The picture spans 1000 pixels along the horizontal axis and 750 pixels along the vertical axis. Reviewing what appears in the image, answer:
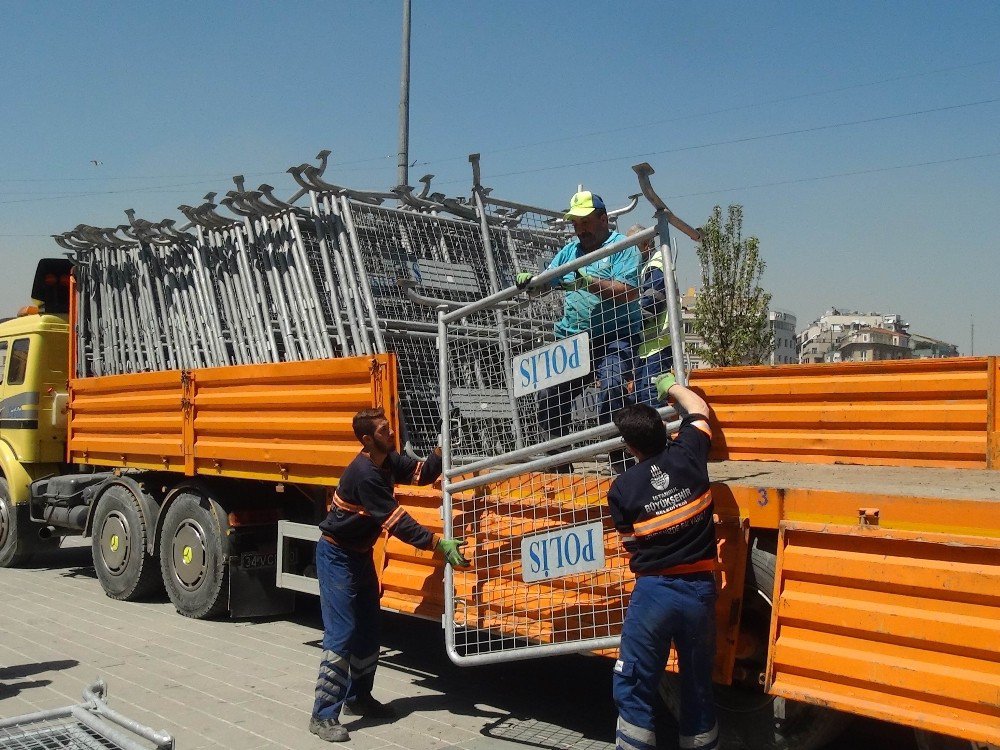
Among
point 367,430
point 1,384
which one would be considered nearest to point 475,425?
point 367,430

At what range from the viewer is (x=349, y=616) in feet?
17.6

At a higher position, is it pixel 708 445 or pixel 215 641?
pixel 708 445

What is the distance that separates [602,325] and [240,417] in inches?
141

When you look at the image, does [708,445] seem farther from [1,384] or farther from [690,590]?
[1,384]

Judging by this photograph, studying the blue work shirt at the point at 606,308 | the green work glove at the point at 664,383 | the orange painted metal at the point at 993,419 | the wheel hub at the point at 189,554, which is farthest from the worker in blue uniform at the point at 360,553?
the orange painted metal at the point at 993,419

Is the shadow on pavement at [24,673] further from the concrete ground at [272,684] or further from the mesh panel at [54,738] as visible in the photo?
the mesh panel at [54,738]

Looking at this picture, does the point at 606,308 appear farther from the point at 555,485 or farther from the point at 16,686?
the point at 16,686

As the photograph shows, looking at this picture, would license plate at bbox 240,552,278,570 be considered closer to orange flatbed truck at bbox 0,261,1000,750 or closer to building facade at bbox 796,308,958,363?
orange flatbed truck at bbox 0,261,1000,750

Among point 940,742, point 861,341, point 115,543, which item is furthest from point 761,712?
point 861,341

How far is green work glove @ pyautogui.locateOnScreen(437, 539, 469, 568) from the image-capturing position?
5027mm

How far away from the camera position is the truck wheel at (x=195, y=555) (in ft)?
24.8

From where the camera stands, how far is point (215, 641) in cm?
721

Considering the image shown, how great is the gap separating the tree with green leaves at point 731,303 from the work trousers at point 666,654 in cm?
1755

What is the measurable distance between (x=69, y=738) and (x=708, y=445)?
275 cm
